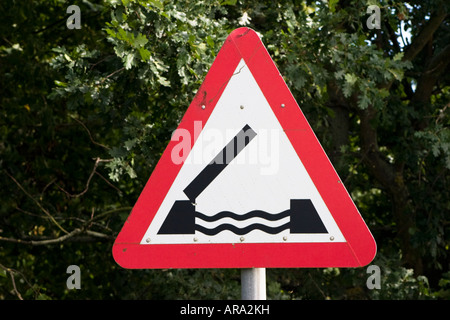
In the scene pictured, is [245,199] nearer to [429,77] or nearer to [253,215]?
[253,215]

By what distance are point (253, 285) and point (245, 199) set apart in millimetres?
277

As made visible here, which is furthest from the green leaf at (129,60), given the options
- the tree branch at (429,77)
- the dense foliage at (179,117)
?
the tree branch at (429,77)

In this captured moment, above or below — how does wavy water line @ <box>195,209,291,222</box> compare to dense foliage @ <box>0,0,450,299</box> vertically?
below

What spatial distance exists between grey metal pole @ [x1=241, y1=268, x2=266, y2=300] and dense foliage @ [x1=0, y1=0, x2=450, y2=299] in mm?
1477

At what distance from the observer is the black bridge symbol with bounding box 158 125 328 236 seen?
6.97 feet

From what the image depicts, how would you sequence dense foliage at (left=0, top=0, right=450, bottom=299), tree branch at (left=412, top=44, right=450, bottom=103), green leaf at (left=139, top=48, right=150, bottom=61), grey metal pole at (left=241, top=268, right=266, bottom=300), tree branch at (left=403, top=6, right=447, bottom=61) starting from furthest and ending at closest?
1. tree branch at (left=412, top=44, right=450, bottom=103)
2. tree branch at (left=403, top=6, right=447, bottom=61)
3. dense foliage at (left=0, top=0, right=450, bottom=299)
4. green leaf at (left=139, top=48, right=150, bottom=61)
5. grey metal pole at (left=241, top=268, right=266, bottom=300)

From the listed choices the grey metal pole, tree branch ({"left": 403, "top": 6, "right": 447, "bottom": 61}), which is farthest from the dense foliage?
the grey metal pole

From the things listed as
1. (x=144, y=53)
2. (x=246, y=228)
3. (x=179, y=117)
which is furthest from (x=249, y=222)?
(x=179, y=117)

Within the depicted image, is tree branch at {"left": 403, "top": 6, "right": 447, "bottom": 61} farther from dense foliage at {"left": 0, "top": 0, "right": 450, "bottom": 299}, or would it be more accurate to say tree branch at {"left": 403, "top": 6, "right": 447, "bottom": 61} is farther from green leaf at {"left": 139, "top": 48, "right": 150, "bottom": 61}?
green leaf at {"left": 139, "top": 48, "right": 150, "bottom": 61}

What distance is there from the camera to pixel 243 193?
215 centimetres

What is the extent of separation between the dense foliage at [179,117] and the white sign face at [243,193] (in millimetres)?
1172
